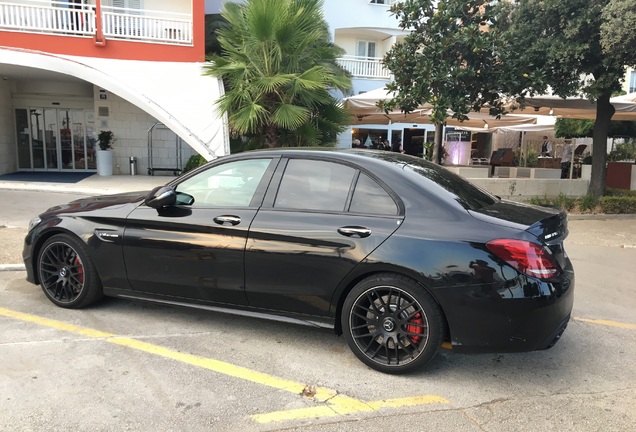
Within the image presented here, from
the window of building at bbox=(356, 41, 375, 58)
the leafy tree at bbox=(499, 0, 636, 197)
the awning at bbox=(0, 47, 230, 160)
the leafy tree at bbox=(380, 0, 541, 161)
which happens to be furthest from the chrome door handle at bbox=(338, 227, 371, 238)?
the window of building at bbox=(356, 41, 375, 58)

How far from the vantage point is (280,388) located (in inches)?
130

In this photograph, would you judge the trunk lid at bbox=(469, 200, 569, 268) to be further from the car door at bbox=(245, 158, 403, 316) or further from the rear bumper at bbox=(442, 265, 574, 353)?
the car door at bbox=(245, 158, 403, 316)

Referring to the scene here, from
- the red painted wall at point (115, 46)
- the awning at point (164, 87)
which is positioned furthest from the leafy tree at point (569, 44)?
the red painted wall at point (115, 46)

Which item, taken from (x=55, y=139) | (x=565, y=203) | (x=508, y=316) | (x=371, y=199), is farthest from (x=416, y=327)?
(x=55, y=139)

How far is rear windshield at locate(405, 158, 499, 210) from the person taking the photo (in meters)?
3.61

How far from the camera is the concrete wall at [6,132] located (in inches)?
645

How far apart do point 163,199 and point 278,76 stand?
7429 millimetres

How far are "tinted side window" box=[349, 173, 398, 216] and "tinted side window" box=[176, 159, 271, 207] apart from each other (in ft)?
2.76

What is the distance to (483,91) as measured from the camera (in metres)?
9.89

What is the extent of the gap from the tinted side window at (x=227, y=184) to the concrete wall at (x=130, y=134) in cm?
1423

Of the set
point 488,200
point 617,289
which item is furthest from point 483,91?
point 488,200

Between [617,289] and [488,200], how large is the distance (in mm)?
3060

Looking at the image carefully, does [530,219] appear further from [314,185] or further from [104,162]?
[104,162]

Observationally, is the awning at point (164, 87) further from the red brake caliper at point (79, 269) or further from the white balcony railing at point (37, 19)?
the red brake caliper at point (79, 269)
